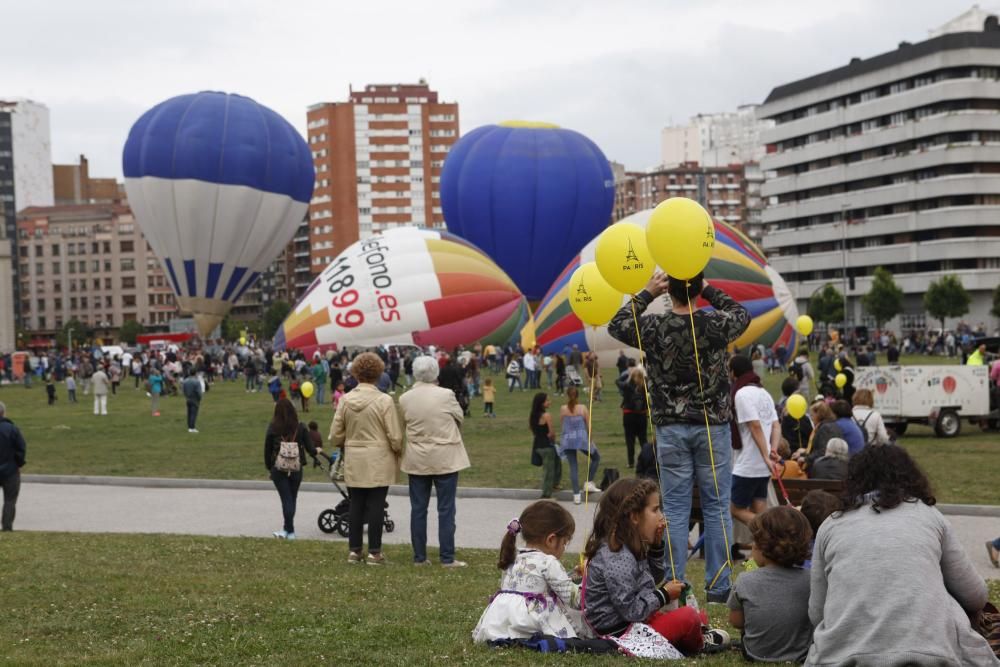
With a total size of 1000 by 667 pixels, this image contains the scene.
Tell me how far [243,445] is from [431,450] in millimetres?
14633

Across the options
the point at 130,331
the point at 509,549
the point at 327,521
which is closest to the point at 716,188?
the point at 130,331

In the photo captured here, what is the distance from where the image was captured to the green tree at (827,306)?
9362 centimetres

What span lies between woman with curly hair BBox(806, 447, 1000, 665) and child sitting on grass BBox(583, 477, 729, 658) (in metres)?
1.06

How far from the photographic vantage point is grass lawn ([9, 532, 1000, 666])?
6.55 m

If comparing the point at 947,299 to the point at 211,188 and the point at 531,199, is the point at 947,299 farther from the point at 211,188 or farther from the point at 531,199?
the point at 211,188

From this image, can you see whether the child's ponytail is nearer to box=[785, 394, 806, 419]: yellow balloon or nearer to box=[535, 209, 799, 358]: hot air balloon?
box=[785, 394, 806, 419]: yellow balloon

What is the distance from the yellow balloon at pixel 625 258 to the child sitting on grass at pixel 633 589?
3511mm

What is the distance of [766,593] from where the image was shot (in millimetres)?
6023

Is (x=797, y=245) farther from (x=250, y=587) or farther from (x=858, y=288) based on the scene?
(x=250, y=587)

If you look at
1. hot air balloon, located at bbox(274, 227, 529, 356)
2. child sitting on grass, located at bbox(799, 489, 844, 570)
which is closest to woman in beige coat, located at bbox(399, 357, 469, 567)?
child sitting on grass, located at bbox(799, 489, 844, 570)

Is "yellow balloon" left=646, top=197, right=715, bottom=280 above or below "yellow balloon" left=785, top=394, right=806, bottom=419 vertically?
above

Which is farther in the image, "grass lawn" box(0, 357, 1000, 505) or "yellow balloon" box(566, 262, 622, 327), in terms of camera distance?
"grass lawn" box(0, 357, 1000, 505)

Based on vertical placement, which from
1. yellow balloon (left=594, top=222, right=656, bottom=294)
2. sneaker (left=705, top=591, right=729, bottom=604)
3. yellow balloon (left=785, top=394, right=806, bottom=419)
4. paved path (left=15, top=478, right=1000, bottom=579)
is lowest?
paved path (left=15, top=478, right=1000, bottom=579)

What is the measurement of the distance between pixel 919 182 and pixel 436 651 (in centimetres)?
10140
